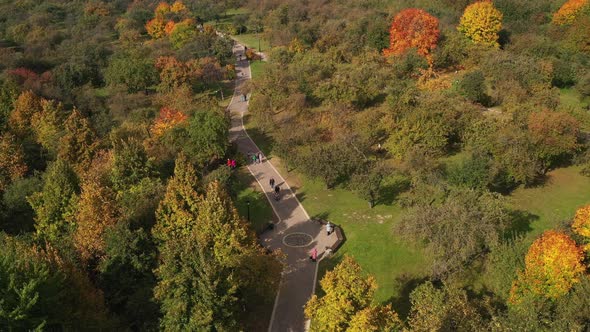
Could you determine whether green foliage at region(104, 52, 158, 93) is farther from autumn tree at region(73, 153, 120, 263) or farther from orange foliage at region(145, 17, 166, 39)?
autumn tree at region(73, 153, 120, 263)

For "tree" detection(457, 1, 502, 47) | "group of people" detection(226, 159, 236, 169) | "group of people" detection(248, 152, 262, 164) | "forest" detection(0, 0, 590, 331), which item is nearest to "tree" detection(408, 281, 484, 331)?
"forest" detection(0, 0, 590, 331)

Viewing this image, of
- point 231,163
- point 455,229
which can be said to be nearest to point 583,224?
point 455,229

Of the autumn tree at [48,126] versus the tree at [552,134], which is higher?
the tree at [552,134]

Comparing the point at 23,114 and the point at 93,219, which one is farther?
the point at 23,114

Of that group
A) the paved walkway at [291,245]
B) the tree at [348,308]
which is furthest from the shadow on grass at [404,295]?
the tree at [348,308]

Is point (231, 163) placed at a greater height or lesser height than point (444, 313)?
lesser

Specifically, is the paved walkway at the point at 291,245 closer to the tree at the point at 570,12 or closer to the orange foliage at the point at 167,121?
the orange foliage at the point at 167,121

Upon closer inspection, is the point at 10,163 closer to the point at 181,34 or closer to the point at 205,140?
the point at 205,140
